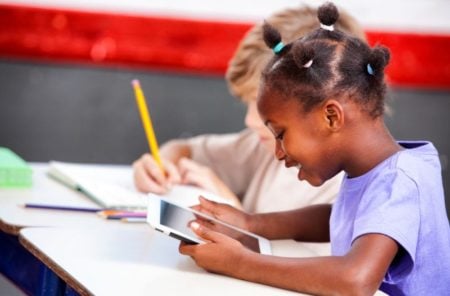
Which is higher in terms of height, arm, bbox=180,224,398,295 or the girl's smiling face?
the girl's smiling face

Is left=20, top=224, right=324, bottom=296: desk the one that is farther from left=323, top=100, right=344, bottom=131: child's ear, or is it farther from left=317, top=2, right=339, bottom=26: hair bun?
left=317, top=2, right=339, bottom=26: hair bun

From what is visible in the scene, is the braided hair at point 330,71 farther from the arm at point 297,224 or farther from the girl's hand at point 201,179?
the girl's hand at point 201,179

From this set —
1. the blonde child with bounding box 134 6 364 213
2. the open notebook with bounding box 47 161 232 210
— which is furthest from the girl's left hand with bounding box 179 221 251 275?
the blonde child with bounding box 134 6 364 213

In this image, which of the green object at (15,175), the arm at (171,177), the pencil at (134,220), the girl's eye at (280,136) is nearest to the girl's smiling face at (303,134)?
the girl's eye at (280,136)

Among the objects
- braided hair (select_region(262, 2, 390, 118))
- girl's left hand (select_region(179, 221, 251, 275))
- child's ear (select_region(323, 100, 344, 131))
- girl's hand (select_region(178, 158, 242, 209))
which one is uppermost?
braided hair (select_region(262, 2, 390, 118))

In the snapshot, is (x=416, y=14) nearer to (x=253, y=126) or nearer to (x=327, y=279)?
(x=253, y=126)

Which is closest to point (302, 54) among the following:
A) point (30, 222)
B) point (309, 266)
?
point (309, 266)

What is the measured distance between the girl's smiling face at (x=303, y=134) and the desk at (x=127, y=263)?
0.19 m

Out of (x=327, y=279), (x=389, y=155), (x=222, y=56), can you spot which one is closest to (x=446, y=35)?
(x=222, y=56)

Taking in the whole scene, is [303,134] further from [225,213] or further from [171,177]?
[171,177]

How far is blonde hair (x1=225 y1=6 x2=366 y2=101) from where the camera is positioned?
1702 mm

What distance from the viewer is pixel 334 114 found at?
116 cm

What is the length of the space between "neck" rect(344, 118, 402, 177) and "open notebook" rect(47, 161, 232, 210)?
430 millimetres

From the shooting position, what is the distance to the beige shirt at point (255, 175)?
5.73 feet
